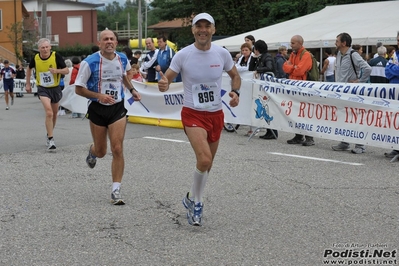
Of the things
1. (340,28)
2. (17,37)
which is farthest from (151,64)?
(17,37)

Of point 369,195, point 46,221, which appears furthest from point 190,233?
point 369,195

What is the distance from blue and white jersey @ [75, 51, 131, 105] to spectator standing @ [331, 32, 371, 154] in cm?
512

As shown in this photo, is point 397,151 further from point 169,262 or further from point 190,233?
point 169,262

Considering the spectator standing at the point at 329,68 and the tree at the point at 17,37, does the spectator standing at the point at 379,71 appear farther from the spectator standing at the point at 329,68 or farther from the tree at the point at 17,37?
the tree at the point at 17,37

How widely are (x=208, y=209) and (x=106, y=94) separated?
1855mm

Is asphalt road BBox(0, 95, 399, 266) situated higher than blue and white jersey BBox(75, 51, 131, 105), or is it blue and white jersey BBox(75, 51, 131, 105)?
blue and white jersey BBox(75, 51, 131, 105)

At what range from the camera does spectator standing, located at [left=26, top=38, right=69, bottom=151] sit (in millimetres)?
12117

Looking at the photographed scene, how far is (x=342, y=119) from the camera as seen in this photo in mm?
11875

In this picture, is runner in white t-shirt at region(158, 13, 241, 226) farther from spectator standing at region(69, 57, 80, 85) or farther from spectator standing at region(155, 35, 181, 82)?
spectator standing at region(69, 57, 80, 85)

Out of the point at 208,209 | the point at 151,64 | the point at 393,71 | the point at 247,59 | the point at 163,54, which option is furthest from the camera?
the point at 151,64

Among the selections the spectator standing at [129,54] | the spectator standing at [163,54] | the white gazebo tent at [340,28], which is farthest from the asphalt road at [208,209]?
the white gazebo tent at [340,28]

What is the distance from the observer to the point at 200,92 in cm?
679

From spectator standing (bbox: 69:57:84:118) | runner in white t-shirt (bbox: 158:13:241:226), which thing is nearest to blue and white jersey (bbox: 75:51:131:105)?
runner in white t-shirt (bbox: 158:13:241:226)

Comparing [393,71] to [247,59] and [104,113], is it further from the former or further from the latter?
[104,113]
